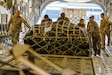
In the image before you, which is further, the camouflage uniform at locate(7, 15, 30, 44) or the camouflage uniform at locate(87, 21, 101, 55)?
the camouflage uniform at locate(7, 15, 30, 44)

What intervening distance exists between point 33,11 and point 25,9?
2876 mm

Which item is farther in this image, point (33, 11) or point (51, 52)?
point (33, 11)

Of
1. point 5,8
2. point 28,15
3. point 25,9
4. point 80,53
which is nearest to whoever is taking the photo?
point 80,53

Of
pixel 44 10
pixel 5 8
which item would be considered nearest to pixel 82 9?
pixel 44 10

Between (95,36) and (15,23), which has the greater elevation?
(15,23)

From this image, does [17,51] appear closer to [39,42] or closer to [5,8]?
[39,42]

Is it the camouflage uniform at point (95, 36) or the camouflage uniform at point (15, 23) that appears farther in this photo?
the camouflage uniform at point (15, 23)

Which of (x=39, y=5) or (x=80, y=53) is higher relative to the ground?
(x=39, y=5)

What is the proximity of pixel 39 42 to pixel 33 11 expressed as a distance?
50.1 feet

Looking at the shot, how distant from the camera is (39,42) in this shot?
5391 millimetres

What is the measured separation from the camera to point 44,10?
24203mm

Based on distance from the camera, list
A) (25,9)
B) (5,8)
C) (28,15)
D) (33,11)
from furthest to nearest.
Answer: (33,11)
(28,15)
(25,9)
(5,8)

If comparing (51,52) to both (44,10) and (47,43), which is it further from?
(44,10)

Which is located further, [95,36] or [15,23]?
[15,23]
